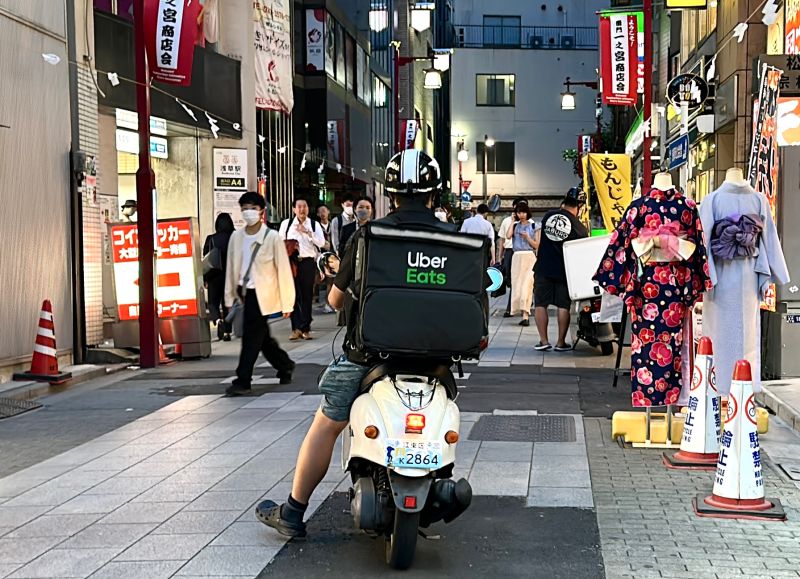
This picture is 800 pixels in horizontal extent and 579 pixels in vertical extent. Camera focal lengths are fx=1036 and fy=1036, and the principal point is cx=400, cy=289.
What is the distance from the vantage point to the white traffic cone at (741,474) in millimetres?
5516

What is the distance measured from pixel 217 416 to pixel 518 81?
5311cm

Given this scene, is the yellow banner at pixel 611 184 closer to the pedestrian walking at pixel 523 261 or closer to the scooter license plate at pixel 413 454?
the pedestrian walking at pixel 523 261

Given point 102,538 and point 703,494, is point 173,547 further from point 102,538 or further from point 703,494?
point 703,494

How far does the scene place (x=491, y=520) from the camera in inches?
214

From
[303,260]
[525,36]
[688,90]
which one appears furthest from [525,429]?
[525,36]

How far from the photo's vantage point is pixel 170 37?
1422 cm

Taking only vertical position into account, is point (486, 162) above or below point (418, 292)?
above

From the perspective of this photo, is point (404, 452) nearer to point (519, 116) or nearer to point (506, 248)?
point (506, 248)

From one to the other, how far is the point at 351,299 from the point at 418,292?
0.38m

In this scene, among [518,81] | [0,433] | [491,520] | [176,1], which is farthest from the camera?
[518,81]

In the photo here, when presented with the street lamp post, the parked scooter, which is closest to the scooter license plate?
the parked scooter

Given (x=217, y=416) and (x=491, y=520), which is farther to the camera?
(x=217, y=416)

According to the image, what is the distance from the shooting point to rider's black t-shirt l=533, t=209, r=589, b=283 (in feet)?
42.0

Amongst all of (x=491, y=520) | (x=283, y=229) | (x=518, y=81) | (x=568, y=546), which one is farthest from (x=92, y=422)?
(x=518, y=81)
